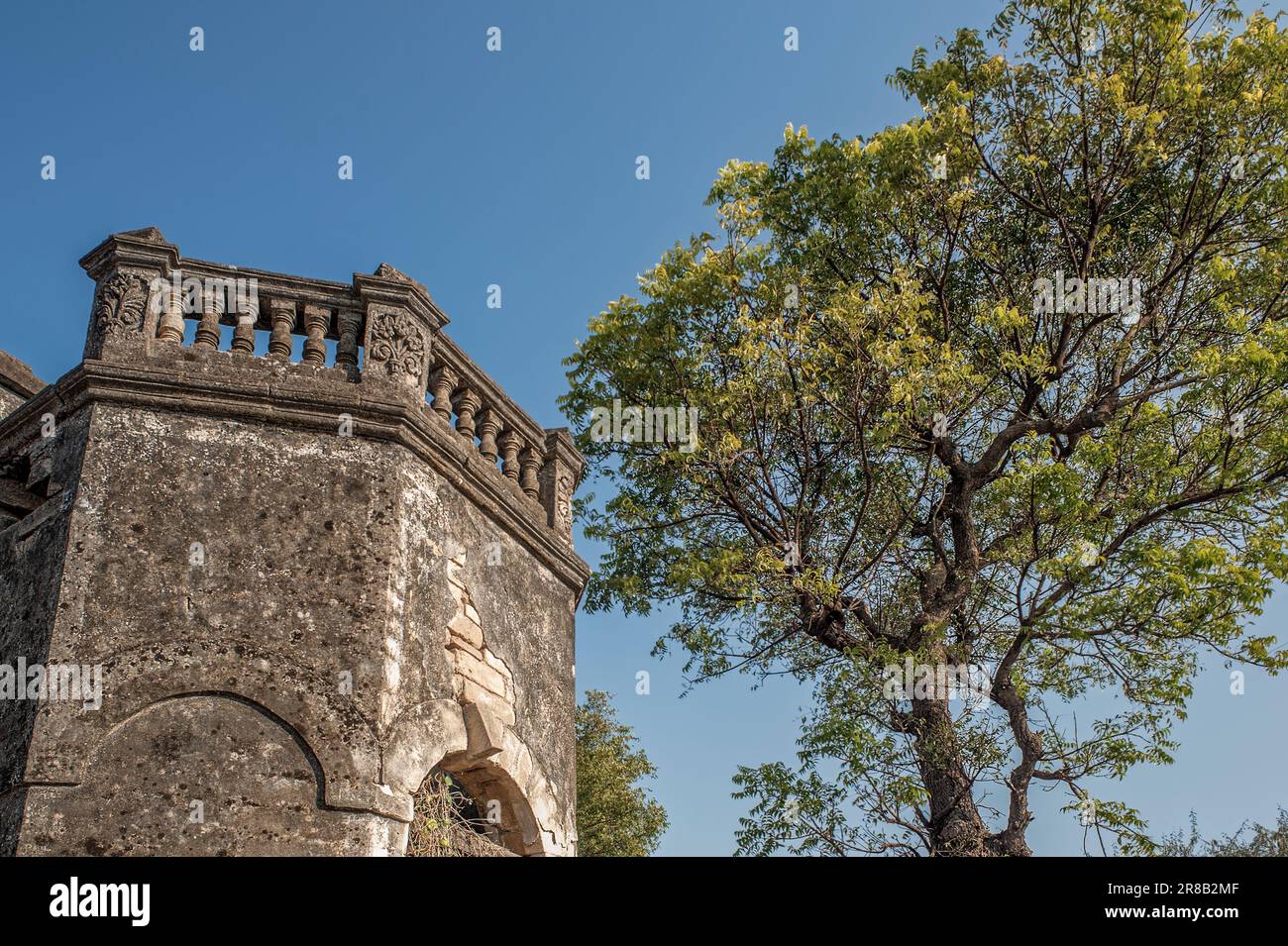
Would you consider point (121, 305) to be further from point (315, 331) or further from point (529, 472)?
point (529, 472)

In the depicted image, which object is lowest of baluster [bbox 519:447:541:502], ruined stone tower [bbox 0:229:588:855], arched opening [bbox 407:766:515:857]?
arched opening [bbox 407:766:515:857]

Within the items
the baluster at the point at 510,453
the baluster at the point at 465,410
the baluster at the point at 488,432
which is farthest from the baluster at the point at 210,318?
the baluster at the point at 510,453

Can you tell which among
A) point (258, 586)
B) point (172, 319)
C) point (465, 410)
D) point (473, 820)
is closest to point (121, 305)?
point (172, 319)

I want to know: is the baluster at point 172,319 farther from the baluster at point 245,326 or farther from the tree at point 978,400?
the tree at point 978,400

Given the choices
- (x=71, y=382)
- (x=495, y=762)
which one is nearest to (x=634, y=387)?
(x=495, y=762)

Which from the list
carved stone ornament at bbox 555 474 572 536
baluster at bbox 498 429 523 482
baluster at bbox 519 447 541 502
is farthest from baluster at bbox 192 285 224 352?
carved stone ornament at bbox 555 474 572 536

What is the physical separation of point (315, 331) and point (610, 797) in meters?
10.8

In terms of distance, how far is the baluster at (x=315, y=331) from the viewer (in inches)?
287

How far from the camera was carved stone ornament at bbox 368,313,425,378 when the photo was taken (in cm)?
744

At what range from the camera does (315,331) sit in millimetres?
7391

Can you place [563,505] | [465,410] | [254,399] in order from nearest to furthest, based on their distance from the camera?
[254,399]
[465,410]
[563,505]

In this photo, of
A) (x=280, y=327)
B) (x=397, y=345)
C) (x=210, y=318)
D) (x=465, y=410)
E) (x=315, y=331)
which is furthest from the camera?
(x=465, y=410)

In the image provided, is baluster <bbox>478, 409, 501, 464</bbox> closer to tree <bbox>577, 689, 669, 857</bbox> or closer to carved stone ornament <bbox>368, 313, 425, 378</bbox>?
carved stone ornament <bbox>368, 313, 425, 378</bbox>

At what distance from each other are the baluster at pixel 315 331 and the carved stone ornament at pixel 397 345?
0.31 m
